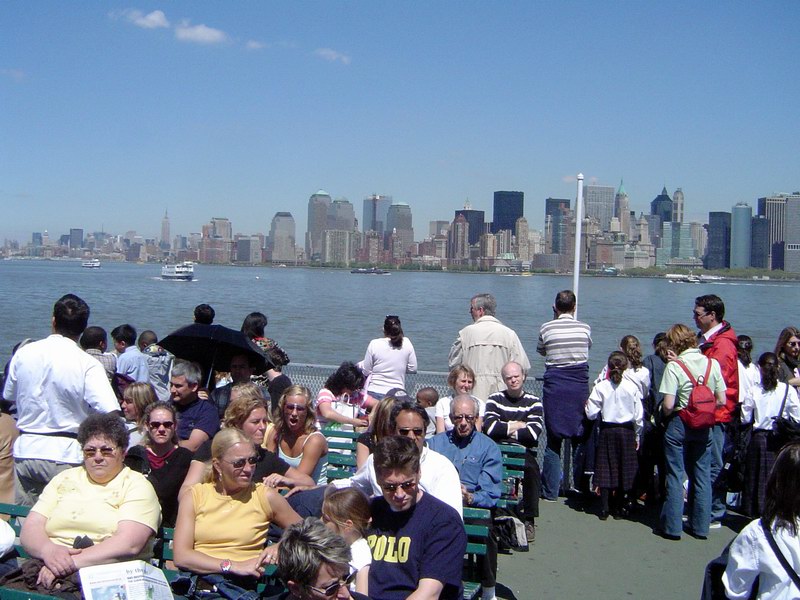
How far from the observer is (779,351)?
7.33 m

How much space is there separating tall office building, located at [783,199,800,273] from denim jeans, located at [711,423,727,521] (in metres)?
169

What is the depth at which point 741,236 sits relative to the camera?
Result: 178 m

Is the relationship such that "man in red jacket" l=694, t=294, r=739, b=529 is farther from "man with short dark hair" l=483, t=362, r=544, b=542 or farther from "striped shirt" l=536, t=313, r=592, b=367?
"man with short dark hair" l=483, t=362, r=544, b=542

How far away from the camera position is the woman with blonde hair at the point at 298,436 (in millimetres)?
Answer: 5191

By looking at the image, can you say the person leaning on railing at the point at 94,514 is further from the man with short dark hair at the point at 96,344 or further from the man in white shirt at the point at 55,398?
the man with short dark hair at the point at 96,344

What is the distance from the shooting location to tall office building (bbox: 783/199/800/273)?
162750 millimetres

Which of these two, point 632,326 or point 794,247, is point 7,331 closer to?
point 632,326

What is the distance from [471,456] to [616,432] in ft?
7.09

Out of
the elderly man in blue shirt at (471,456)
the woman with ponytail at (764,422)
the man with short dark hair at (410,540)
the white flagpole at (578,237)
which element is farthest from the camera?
the white flagpole at (578,237)

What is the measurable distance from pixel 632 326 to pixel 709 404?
A: 1549 inches

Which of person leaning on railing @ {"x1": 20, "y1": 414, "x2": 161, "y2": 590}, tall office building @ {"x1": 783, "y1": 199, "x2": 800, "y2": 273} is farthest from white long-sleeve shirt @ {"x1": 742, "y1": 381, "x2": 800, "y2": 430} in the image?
tall office building @ {"x1": 783, "y1": 199, "x2": 800, "y2": 273}

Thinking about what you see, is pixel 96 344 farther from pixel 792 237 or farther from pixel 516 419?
pixel 792 237

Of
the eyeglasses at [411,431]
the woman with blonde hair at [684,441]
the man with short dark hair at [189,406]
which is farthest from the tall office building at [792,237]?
the eyeglasses at [411,431]

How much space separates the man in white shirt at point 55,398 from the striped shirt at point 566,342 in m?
3.88
